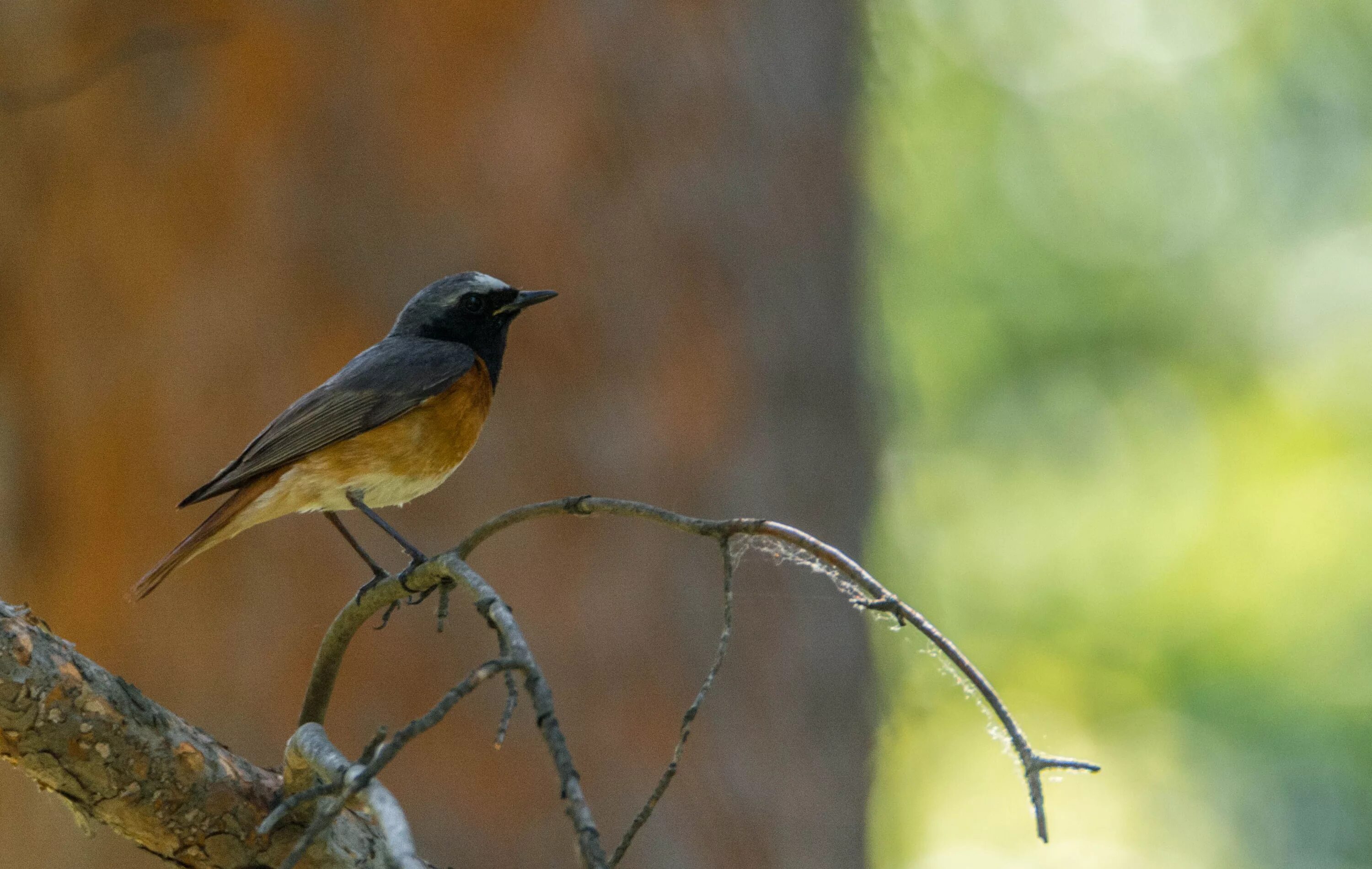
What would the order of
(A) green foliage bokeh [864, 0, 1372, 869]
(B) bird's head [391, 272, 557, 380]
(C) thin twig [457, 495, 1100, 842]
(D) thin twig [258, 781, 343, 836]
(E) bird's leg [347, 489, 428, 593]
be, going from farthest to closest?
(A) green foliage bokeh [864, 0, 1372, 869], (B) bird's head [391, 272, 557, 380], (E) bird's leg [347, 489, 428, 593], (C) thin twig [457, 495, 1100, 842], (D) thin twig [258, 781, 343, 836]

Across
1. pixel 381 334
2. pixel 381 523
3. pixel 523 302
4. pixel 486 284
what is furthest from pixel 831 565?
pixel 381 334

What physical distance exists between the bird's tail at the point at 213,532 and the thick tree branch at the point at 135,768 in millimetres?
331

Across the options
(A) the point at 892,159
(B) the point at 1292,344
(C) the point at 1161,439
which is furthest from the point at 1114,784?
(A) the point at 892,159

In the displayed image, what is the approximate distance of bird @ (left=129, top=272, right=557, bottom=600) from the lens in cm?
262

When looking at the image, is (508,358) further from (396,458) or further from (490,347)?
(396,458)

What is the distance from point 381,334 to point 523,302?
1319 millimetres

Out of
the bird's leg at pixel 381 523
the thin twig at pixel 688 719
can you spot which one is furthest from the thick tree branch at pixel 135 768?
the bird's leg at pixel 381 523

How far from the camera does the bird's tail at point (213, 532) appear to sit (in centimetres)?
226

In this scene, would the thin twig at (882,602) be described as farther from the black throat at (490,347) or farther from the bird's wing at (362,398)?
the black throat at (490,347)

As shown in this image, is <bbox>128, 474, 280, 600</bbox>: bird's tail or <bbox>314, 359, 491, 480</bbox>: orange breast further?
<bbox>314, 359, 491, 480</bbox>: orange breast

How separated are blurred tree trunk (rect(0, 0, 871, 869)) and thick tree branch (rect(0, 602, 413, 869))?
1886 millimetres

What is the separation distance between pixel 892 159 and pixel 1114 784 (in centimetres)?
428

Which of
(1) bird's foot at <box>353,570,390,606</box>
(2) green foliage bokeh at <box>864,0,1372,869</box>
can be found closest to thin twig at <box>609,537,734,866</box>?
(1) bird's foot at <box>353,570,390,606</box>

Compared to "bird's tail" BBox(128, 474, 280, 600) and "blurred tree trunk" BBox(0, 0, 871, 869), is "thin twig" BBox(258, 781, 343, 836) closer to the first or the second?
"bird's tail" BBox(128, 474, 280, 600)
